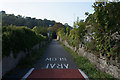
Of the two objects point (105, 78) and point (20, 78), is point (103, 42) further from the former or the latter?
point (20, 78)

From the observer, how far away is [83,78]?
5820 mm

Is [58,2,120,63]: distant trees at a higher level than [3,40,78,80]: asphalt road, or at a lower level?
higher

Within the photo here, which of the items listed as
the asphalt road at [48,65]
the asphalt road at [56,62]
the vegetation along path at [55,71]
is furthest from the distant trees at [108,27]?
the asphalt road at [48,65]

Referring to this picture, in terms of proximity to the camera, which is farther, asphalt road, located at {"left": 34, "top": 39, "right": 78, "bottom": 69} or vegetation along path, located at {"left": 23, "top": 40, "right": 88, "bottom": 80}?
asphalt road, located at {"left": 34, "top": 39, "right": 78, "bottom": 69}

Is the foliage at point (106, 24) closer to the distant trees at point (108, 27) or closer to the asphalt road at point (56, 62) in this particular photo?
the distant trees at point (108, 27)

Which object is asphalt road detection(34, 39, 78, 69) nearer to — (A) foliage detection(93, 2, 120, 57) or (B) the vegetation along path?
(B) the vegetation along path

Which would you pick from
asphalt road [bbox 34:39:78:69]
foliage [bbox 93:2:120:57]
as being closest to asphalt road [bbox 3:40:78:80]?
asphalt road [bbox 34:39:78:69]

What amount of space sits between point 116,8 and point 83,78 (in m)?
3.61

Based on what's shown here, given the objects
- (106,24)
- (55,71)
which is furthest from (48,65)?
(106,24)

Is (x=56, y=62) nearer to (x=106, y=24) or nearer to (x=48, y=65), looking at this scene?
(x=48, y=65)

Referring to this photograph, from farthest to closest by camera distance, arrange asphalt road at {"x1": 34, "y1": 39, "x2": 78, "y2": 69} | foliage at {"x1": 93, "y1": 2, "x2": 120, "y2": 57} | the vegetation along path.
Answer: asphalt road at {"x1": 34, "y1": 39, "x2": 78, "y2": 69} → the vegetation along path → foliage at {"x1": 93, "y1": 2, "x2": 120, "y2": 57}

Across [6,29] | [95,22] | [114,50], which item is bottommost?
[114,50]

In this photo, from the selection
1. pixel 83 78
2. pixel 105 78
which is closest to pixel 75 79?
pixel 83 78

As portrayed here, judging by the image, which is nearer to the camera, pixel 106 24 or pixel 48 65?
pixel 106 24
